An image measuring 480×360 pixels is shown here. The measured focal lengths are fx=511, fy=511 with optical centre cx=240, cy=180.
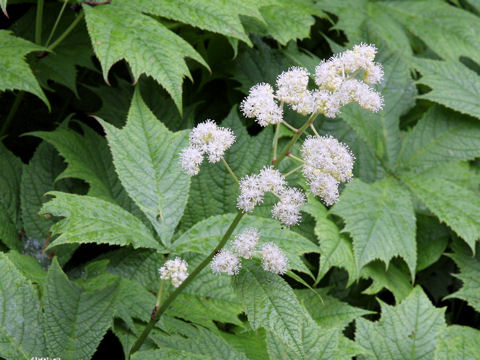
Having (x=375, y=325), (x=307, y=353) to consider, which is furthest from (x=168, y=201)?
(x=375, y=325)

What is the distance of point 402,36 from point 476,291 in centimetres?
158

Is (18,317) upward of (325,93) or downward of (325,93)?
downward

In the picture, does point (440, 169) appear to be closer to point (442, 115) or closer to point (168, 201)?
point (442, 115)

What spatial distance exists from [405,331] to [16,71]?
6.31ft

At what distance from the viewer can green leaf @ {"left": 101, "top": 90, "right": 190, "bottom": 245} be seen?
1824 millimetres

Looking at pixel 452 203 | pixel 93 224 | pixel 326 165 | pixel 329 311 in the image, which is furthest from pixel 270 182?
pixel 452 203

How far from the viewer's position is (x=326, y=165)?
1.37 metres

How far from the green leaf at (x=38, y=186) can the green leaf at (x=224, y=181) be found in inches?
23.7

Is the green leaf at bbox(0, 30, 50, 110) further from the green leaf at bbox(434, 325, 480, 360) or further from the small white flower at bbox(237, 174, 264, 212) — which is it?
the green leaf at bbox(434, 325, 480, 360)

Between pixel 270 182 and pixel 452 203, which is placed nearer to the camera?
pixel 270 182

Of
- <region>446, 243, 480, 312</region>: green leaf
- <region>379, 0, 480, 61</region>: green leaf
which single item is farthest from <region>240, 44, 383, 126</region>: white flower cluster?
<region>379, 0, 480, 61</region>: green leaf

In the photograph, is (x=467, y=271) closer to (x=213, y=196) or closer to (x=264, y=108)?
(x=213, y=196)

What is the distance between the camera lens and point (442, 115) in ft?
9.53

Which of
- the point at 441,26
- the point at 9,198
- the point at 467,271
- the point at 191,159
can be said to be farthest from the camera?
the point at 441,26
